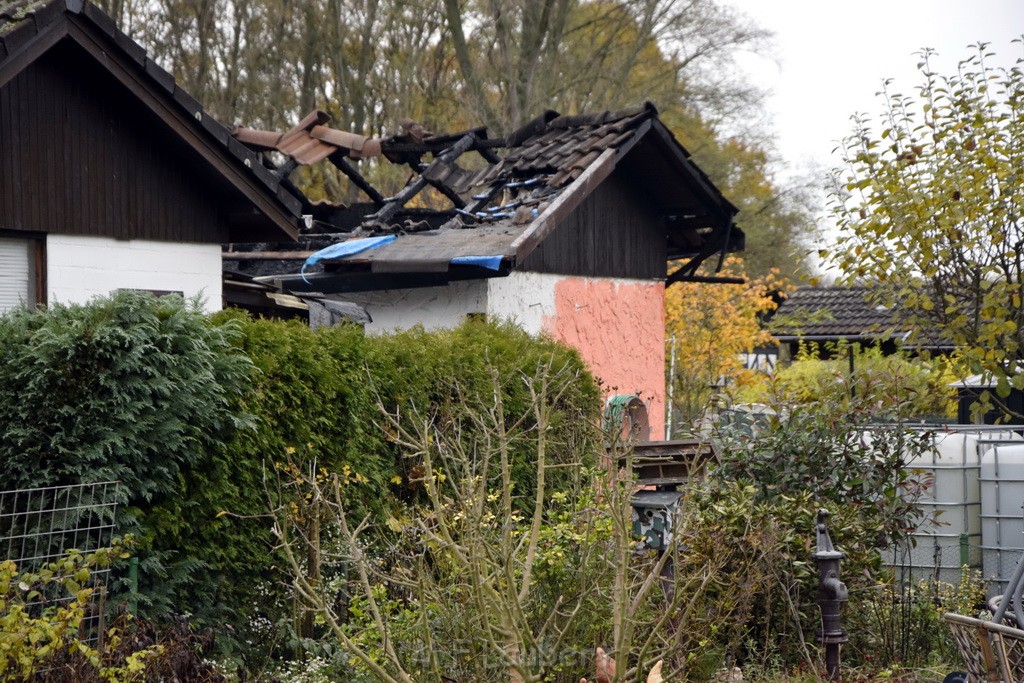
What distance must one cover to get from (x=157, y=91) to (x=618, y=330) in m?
6.92

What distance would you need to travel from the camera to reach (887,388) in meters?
8.02

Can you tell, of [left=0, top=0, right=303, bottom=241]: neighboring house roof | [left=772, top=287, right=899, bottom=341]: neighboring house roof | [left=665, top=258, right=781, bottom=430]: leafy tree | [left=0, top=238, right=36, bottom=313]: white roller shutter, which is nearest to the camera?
[left=0, top=0, right=303, bottom=241]: neighboring house roof

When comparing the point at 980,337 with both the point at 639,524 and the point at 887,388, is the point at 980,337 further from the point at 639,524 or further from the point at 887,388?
the point at 639,524

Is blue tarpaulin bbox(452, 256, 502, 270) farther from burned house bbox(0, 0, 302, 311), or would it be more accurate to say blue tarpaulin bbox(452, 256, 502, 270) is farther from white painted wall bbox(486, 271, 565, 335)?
burned house bbox(0, 0, 302, 311)

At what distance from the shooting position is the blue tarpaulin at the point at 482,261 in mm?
11047

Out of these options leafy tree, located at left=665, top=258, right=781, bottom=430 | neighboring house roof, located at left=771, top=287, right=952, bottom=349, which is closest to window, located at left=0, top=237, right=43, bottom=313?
leafy tree, located at left=665, top=258, right=781, bottom=430

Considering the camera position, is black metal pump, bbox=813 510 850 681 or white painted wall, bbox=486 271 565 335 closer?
black metal pump, bbox=813 510 850 681

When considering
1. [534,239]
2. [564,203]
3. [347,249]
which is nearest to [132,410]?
[534,239]

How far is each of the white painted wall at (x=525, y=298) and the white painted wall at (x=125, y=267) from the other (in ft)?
9.86

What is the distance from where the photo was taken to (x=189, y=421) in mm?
6121

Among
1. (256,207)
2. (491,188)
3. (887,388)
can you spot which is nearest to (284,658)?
(887,388)

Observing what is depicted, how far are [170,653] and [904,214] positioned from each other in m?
6.51

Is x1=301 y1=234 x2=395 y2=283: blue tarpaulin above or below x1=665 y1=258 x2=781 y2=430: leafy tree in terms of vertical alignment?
above

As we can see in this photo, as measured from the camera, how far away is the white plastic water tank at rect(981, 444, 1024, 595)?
26.8 feet
